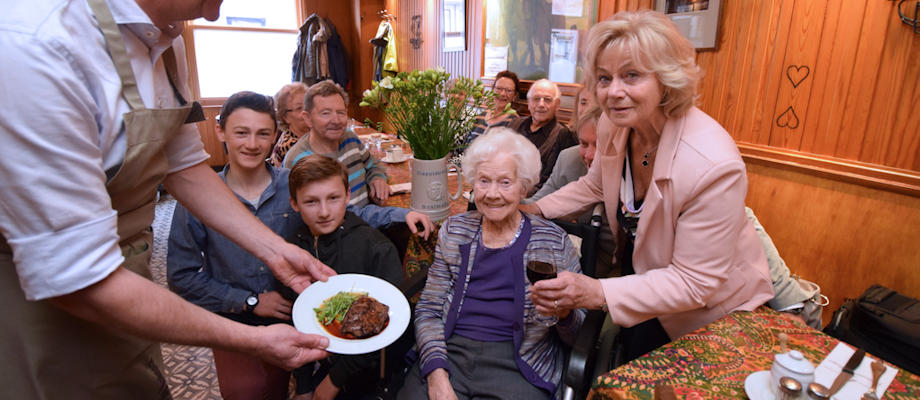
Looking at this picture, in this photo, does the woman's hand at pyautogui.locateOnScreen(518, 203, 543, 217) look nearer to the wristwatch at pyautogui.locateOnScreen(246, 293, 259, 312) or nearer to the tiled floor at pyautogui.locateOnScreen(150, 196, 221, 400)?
the wristwatch at pyautogui.locateOnScreen(246, 293, 259, 312)

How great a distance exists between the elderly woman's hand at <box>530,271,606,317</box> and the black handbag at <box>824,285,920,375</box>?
165 centimetres

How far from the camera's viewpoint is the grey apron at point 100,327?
87 centimetres

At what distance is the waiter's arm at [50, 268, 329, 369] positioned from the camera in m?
0.78

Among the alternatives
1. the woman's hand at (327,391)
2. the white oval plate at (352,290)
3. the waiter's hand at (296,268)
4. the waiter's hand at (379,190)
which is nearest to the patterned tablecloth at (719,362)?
the white oval plate at (352,290)

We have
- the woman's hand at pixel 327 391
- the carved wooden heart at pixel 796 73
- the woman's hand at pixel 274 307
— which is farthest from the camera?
the carved wooden heart at pixel 796 73

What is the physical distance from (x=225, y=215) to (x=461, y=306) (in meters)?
0.81

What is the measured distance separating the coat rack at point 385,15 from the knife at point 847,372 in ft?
24.9

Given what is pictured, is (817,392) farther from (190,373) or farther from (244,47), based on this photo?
(244,47)

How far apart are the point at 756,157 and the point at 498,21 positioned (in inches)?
126

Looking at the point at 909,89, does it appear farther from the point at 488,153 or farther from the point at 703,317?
the point at 488,153

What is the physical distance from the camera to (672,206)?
4.22 ft

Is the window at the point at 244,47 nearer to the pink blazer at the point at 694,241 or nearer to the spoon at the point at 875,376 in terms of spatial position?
the pink blazer at the point at 694,241

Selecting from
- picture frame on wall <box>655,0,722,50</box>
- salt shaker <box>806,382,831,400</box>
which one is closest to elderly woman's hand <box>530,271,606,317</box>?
salt shaker <box>806,382,831,400</box>


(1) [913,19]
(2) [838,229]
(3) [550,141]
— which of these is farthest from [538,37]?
(2) [838,229]
